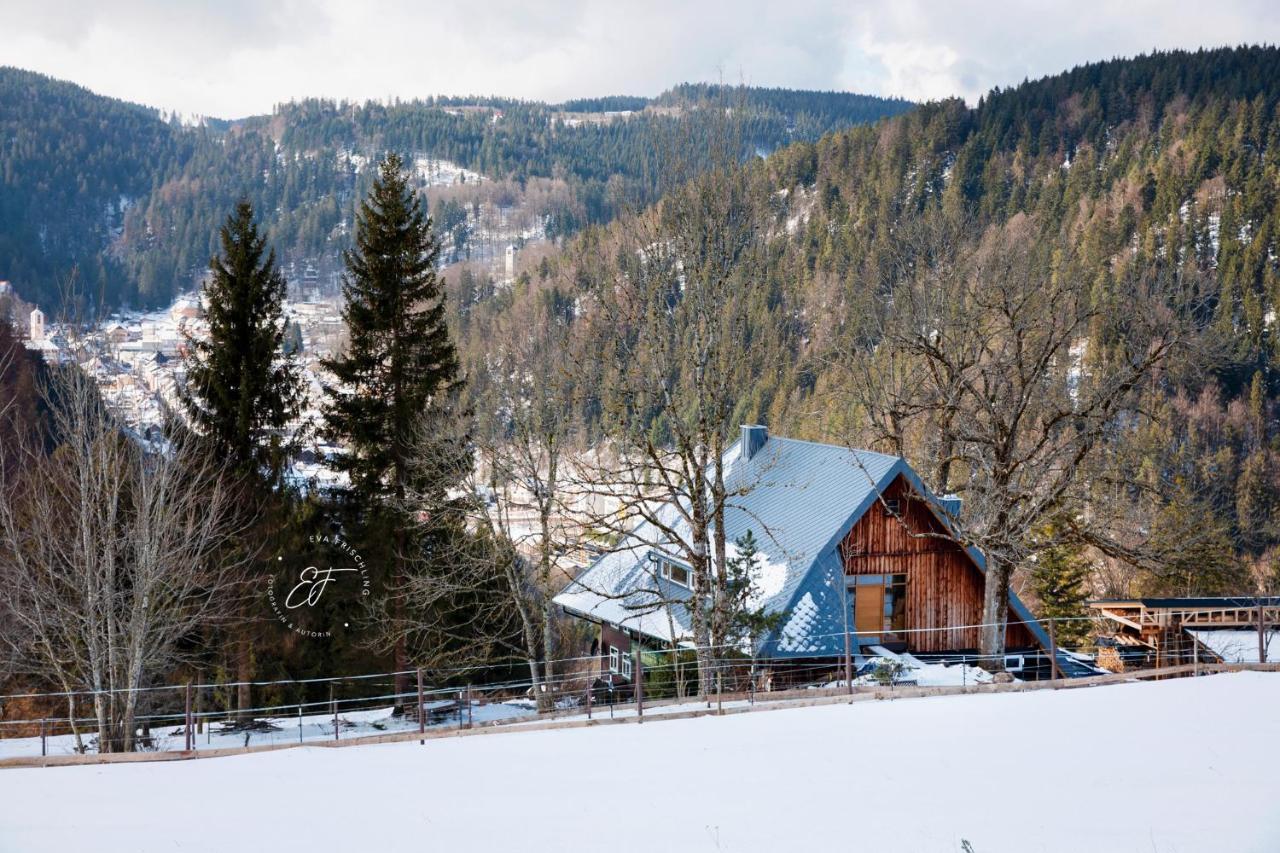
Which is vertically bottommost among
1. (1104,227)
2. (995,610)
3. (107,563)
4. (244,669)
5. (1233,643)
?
(244,669)

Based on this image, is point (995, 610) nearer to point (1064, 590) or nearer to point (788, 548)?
point (788, 548)

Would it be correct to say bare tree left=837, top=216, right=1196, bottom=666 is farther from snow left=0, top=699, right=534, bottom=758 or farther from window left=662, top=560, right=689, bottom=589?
snow left=0, top=699, right=534, bottom=758

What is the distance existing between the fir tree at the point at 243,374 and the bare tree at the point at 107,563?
307 cm

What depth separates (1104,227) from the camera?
112938 millimetres

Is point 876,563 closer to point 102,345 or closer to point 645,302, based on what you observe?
point 645,302

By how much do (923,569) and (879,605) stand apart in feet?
4.33

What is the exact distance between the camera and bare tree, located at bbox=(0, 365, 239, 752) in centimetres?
2017

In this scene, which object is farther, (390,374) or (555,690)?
(390,374)

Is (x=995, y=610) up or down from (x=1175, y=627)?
up

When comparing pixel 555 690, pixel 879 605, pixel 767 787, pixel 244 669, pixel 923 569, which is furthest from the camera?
pixel 244 669

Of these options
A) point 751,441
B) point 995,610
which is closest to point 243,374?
point 751,441

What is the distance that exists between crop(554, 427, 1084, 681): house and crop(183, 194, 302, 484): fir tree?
10639mm

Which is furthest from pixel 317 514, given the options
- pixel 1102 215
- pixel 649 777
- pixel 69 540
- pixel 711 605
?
pixel 1102 215

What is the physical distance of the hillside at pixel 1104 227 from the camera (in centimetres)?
5091
